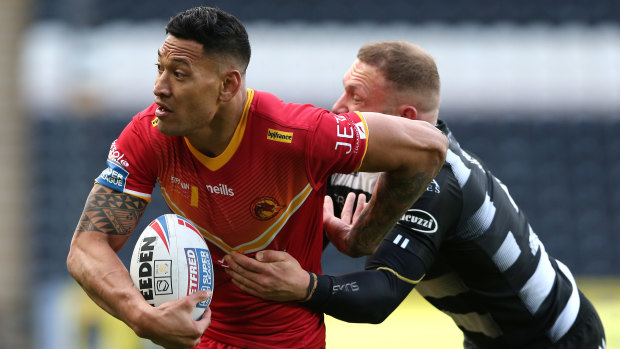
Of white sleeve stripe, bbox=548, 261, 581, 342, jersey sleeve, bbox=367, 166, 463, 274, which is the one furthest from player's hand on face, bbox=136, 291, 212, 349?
white sleeve stripe, bbox=548, 261, 581, 342

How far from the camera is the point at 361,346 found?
550cm

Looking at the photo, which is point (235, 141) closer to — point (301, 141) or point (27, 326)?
point (301, 141)

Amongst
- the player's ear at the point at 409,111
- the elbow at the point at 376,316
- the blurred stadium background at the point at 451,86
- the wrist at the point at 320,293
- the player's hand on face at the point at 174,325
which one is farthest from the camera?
the blurred stadium background at the point at 451,86

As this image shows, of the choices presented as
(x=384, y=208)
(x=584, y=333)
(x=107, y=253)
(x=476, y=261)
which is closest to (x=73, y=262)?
Result: (x=107, y=253)

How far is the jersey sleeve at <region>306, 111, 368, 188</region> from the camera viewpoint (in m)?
2.98

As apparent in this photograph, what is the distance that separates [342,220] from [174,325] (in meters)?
1.07

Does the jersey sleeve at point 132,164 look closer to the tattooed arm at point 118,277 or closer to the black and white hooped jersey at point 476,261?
the tattooed arm at point 118,277

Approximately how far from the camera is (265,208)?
3.08m

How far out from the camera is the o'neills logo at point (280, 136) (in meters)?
2.98

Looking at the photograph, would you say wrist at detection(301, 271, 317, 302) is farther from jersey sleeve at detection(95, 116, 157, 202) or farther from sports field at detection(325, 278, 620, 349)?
sports field at detection(325, 278, 620, 349)

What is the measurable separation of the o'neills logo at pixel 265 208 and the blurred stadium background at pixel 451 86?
Answer: 6.54 metres

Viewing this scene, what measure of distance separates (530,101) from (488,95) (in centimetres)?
53

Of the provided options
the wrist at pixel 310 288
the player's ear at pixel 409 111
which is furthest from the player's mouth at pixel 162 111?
the player's ear at pixel 409 111

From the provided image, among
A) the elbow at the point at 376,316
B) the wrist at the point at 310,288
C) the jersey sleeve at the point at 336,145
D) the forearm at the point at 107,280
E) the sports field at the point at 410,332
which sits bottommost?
the sports field at the point at 410,332
